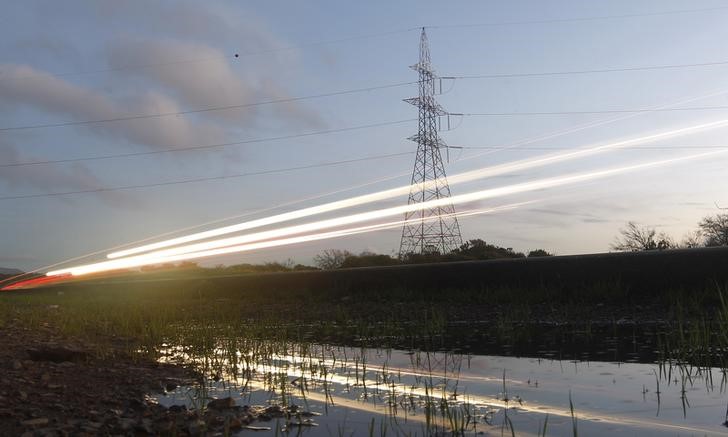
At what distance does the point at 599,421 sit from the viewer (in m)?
3.57

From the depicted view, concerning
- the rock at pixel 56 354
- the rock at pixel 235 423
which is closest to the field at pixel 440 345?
the rock at pixel 235 423

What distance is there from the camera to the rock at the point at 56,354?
19.0 ft

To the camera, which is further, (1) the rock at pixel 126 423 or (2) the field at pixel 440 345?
(2) the field at pixel 440 345

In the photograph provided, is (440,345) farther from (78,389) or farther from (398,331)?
(78,389)

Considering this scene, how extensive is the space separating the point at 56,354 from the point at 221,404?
2570mm

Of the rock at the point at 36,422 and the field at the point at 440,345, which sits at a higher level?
the field at the point at 440,345

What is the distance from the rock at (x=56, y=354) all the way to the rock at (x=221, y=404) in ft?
7.64

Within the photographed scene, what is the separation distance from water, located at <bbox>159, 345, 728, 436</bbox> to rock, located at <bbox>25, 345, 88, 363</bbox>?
4.40 feet

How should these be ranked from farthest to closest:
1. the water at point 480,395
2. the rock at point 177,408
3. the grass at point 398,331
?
the grass at point 398,331
the rock at point 177,408
the water at point 480,395

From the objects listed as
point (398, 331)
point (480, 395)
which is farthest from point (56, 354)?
point (398, 331)

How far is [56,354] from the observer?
5.84 m

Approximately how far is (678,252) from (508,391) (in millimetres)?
8064

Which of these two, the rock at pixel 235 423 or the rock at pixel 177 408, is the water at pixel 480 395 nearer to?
the rock at pixel 235 423

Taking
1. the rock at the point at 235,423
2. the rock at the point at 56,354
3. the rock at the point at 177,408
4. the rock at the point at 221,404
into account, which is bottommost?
the rock at the point at 235,423
